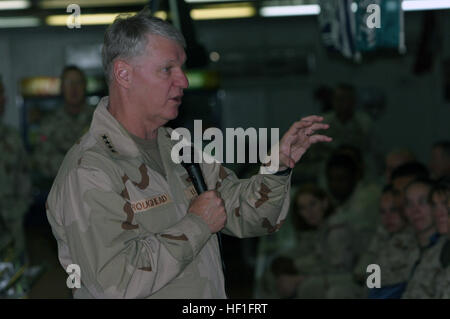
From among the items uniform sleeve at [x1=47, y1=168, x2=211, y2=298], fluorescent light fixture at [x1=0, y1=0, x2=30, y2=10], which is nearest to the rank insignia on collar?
uniform sleeve at [x1=47, y1=168, x2=211, y2=298]

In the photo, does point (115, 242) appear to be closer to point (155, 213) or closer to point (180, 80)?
point (155, 213)

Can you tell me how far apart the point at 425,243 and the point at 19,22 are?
7699 mm

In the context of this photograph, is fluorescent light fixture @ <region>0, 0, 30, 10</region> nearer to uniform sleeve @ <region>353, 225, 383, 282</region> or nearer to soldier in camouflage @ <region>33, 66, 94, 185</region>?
soldier in camouflage @ <region>33, 66, 94, 185</region>

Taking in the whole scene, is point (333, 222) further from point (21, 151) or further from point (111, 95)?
point (111, 95)

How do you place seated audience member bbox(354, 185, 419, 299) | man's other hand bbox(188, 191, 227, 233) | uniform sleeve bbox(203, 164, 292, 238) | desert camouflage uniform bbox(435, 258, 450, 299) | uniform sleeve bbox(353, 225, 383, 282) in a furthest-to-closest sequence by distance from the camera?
uniform sleeve bbox(353, 225, 383, 282) → seated audience member bbox(354, 185, 419, 299) → desert camouflage uniform bbox(435, 258, 450, 299) → uniform sleeve bbox(203, 164, 292, 238) → man's other hand bbox(188, 191, 227, 233)

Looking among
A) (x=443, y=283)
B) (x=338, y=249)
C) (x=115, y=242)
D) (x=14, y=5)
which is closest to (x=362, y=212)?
(x=338, y=249)

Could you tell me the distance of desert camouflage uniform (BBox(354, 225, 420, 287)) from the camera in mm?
3928

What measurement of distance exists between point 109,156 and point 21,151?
3.94 metres

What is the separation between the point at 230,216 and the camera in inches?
83.9

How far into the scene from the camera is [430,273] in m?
3.43

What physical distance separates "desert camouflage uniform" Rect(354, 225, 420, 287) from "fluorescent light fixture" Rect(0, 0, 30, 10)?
17.6ft

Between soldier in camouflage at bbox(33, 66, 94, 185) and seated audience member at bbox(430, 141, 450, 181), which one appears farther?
soldier in camouflage at bbox(33, 66, 94, 185)

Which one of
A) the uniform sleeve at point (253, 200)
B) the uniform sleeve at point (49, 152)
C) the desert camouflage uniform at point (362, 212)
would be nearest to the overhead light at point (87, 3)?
the uniform sleeve at point (49, 152)

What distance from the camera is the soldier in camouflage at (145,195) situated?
1781 millimetres
